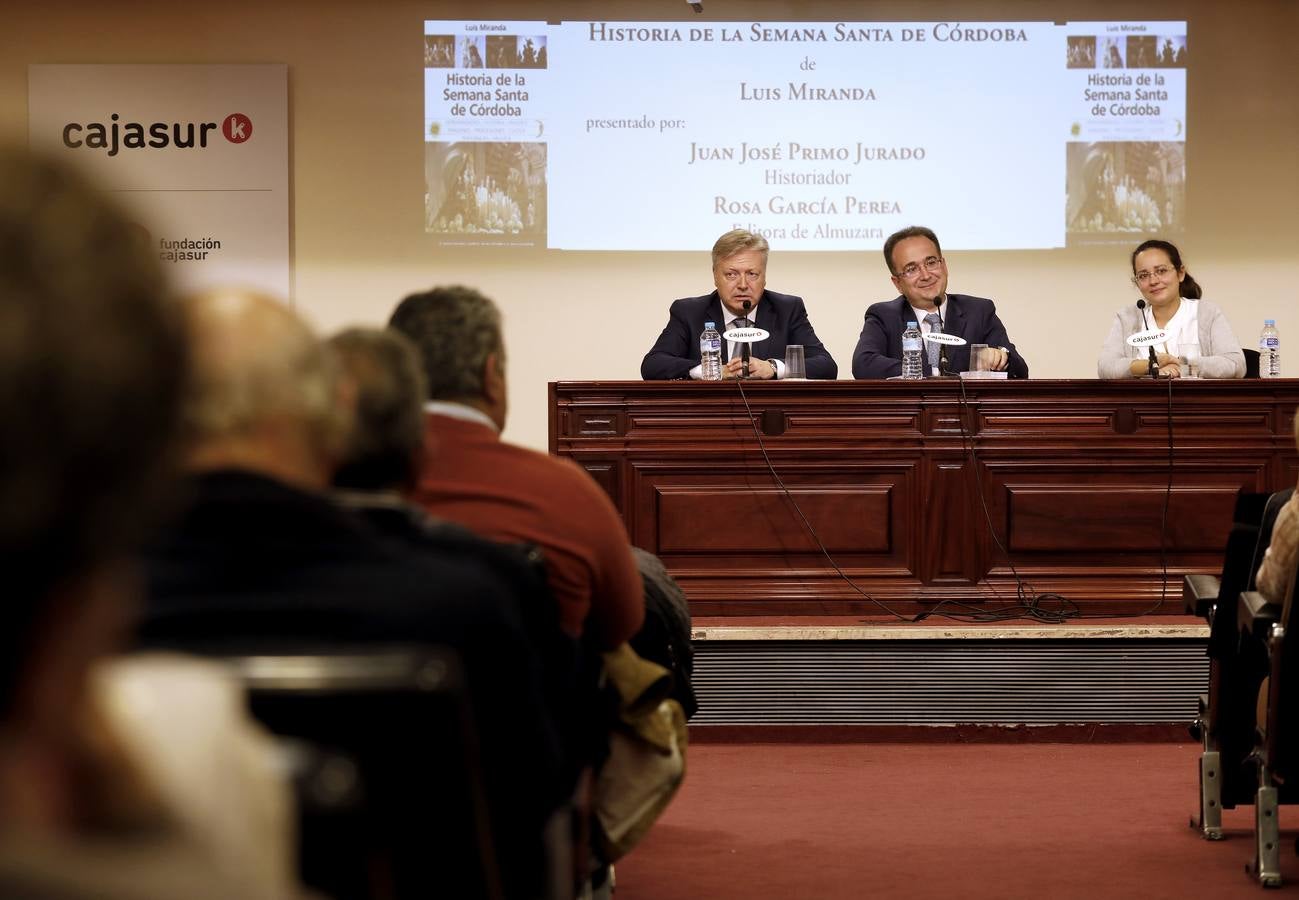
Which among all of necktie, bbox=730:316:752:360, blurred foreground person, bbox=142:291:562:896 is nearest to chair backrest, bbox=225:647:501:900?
blurred foreground person, bbox=142:291:562:896

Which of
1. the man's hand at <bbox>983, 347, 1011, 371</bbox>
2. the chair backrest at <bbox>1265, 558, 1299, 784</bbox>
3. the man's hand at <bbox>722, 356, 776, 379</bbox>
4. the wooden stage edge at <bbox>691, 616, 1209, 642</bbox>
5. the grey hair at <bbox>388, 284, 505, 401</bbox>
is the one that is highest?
the grey hair at <bbox>388, 284, 505, 401</bbox>

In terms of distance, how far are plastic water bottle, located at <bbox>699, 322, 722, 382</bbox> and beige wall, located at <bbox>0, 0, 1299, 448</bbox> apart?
6.84 ft

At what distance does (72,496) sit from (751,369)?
Result: 5.11 m

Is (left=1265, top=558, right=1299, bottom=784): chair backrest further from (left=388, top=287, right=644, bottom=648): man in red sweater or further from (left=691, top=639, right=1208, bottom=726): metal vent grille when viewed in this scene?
(left=691, top=639, right=1208, bottom=726): metal vent grille

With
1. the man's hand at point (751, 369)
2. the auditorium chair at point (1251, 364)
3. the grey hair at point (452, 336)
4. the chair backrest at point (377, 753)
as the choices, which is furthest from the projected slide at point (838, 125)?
the chair backrest at point (377, 753)

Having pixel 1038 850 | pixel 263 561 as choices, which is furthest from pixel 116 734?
pixel 1038 850

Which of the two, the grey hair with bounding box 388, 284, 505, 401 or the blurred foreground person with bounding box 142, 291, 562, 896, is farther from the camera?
the grey hair with bounding box 388, 284, 505, 401

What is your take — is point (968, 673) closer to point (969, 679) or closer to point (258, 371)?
point (969, 679)

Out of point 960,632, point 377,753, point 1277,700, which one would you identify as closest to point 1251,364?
point 960,632

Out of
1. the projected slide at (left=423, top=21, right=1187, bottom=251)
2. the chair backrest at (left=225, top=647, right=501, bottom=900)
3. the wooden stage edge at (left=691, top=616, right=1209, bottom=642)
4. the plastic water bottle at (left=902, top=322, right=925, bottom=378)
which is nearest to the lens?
the chair backrest at (left=225, top=647, right=501, bottom=900)

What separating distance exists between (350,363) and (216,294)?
1.22 feet

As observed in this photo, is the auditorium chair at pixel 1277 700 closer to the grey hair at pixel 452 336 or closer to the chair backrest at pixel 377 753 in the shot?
the grey hair at pixel 452 336

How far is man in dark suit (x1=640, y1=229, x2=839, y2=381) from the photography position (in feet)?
19.9

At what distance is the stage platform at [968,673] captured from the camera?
15.5 feet
